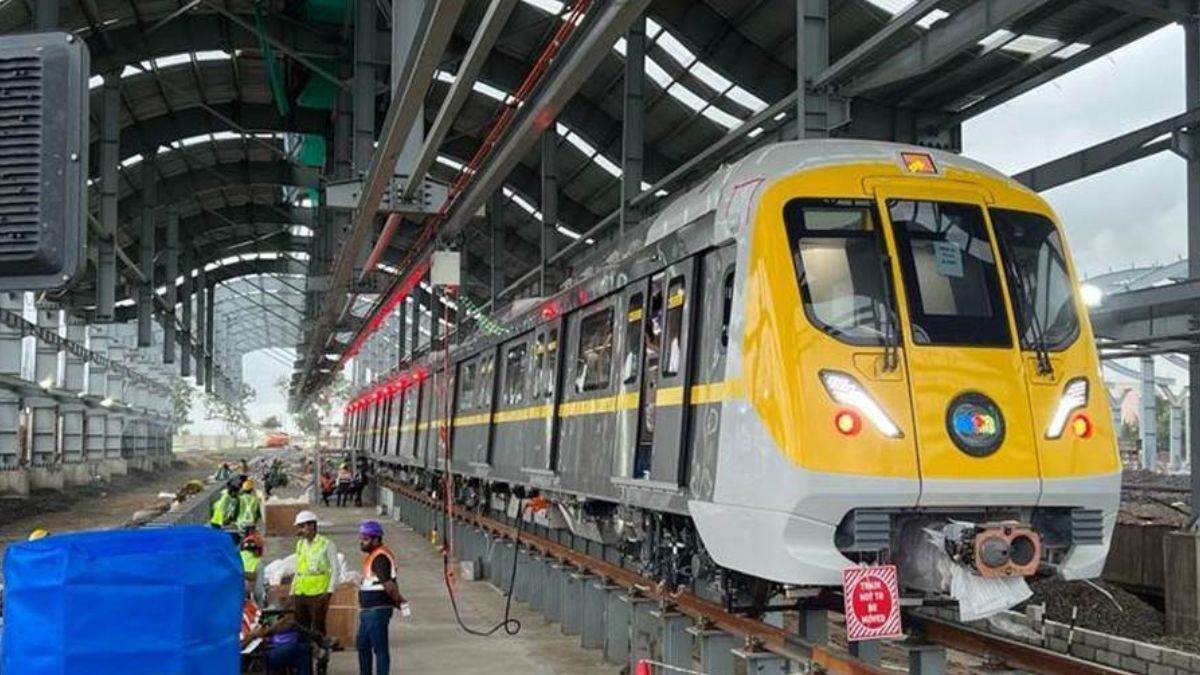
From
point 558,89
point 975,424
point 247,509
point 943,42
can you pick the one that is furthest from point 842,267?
point 247,509

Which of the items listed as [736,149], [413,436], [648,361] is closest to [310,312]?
[413,436]

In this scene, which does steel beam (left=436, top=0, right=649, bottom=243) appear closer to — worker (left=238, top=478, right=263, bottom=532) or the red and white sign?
the red and white sign

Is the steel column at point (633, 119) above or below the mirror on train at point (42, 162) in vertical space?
above

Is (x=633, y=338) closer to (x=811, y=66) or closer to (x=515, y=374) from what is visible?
(x=811, y=66)

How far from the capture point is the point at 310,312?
36.1 m

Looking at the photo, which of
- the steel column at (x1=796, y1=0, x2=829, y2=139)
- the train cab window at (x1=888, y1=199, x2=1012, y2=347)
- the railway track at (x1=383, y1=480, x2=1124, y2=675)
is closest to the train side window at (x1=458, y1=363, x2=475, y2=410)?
the railway track at (x1=383, y1=480, x2=1124, y2=675)

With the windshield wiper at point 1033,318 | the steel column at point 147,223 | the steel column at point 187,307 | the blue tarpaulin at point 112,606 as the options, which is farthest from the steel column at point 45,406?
the windshield wiper at point 1033,318

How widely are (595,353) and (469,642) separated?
3.98 m

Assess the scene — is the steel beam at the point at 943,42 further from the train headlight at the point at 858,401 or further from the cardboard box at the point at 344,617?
the cardboard box at the point at 344,617

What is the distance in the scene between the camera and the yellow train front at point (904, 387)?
660 cm

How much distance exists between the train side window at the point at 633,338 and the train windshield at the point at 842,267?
87.0 inches

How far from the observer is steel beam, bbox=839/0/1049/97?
11.0 m

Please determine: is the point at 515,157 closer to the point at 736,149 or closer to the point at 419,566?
the point at 736,149

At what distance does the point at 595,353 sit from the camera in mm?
10734
